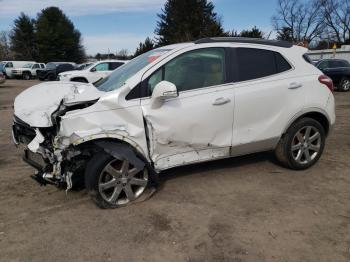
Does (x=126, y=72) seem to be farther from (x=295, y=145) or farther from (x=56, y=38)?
(x=56, y=38)

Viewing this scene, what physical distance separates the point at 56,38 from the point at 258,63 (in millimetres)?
60098

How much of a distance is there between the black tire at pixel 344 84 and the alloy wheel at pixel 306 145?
14.6 meters

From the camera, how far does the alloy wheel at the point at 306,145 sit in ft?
17.5

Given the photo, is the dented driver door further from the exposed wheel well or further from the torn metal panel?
the exposed wheel well

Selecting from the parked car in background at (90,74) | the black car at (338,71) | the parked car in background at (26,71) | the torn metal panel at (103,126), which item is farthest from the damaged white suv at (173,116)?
the parked car in background at (26,71)

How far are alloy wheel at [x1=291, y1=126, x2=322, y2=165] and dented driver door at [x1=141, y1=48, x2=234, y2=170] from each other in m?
1.13

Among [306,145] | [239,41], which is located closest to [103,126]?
[239,41]

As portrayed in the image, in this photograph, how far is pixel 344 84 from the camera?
18.7 m

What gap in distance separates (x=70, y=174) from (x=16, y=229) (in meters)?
0.76

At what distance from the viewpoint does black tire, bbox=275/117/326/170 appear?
524 cm

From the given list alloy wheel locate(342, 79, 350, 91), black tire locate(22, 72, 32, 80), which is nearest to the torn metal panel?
alloy wheel locate(342, 79, 350, 91)

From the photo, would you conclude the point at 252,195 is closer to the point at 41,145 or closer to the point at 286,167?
the point at 286,167

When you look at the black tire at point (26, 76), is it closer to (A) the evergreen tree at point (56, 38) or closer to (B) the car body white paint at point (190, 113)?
(A) the evergreen tree at point (56, 38)

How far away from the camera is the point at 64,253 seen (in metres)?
3.46
